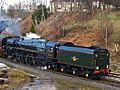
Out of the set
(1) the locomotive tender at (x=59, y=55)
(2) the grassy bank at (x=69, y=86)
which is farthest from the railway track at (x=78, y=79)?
(1) the locomotive tender at (x=59, y=55)

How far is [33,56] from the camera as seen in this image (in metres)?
39.4

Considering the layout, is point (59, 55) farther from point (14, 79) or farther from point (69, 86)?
point (69, 86)

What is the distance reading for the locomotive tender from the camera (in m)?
30.4

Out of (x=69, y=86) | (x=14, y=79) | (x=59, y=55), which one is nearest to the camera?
(x=69, y=86)

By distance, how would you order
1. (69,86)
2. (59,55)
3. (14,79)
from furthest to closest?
1. (59,55)
2. (14,79)
3. (69,86)

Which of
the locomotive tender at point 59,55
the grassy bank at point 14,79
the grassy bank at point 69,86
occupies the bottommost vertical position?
the grassy bank at point 69,86

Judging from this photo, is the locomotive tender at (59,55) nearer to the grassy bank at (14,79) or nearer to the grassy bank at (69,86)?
the grassy bank at (69,86)

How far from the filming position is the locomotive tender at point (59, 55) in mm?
30359

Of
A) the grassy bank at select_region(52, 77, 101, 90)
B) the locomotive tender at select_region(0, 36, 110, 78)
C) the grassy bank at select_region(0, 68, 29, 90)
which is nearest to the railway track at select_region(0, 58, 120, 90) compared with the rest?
the grassy bank at select_region(52, 77, 101, 90)

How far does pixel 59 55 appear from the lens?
34.3 meters

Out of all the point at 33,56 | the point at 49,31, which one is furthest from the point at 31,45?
the point at 49,31

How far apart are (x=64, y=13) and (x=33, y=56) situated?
21.5 metres

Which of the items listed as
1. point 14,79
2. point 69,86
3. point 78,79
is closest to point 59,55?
point 78,79

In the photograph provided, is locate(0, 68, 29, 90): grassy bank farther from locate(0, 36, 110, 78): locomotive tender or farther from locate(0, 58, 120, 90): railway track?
locate(0, 36, 110, 78): locomotive tender
